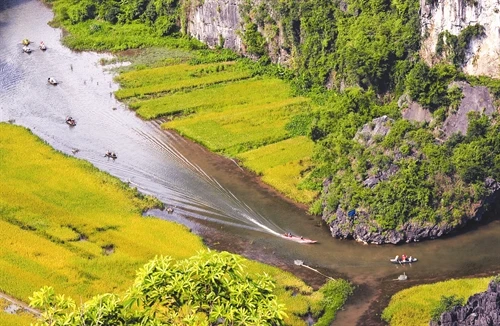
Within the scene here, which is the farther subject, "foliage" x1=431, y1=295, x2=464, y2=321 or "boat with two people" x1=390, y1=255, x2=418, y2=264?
"boat with two people" x1=390, y1=255, x2=418, y2=264

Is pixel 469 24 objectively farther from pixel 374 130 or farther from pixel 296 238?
pixel 296 238

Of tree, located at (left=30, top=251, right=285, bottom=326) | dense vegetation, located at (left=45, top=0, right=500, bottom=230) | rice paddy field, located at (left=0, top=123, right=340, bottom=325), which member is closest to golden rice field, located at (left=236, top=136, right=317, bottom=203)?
dense vegetation, located at (left=45, top=0, right=500, bottom=230)

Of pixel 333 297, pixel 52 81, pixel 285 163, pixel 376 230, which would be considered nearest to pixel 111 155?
pixel 285 163

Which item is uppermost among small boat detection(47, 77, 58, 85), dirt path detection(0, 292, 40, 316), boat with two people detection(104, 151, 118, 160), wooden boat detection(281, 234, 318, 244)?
small boat detection(47, 77, 58, 85)

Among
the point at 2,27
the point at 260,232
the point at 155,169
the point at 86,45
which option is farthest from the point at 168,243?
the point at 2,27

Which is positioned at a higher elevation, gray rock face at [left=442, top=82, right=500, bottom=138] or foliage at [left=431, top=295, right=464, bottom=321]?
gray rock face at [left=442, top=82, right=500, bottom=138]

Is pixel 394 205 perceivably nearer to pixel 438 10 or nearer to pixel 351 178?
pixel 351 178

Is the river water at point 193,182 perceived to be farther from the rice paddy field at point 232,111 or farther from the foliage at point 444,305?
the foliage at point 444,305

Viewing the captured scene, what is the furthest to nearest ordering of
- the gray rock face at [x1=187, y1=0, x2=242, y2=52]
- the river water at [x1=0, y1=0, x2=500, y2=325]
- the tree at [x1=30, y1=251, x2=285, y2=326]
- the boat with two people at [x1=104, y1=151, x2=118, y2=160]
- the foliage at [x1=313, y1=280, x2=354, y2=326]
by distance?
the gray rock face at [x1=187, y1=0, x2=242, y2=52], the boat with two people at [x1=104, y1=151, x2=118, y2=160], the river water at [x1=0, y1=0, x2=500, y2=325], the foliage at [x1=313, y1=280, x2=354, y2=326], the tree at [x1=30, y1=251, x2=285, y2=326]

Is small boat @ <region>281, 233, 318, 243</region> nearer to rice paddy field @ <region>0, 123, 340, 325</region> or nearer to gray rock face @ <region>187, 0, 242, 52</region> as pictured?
rice paddy field @ <region>0, 123, 340, 325</region>
